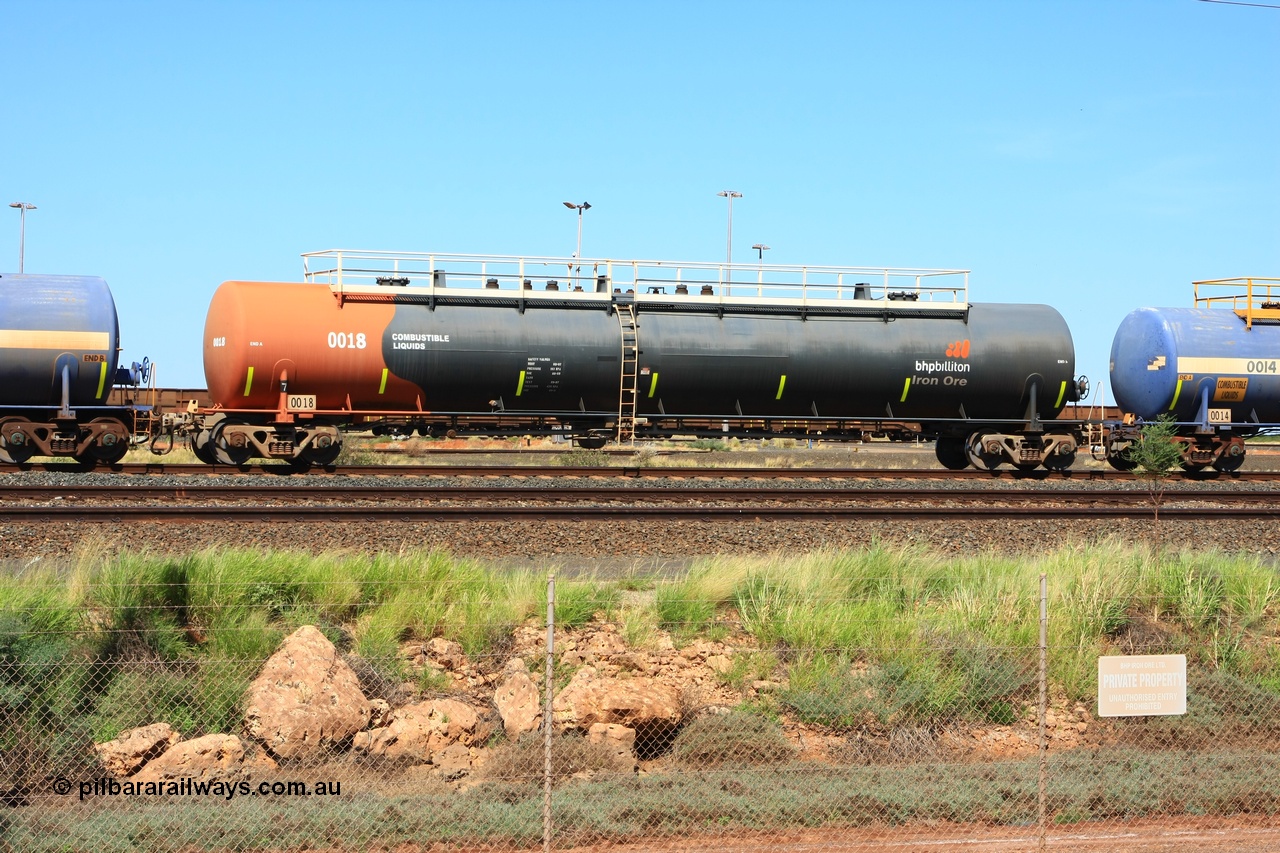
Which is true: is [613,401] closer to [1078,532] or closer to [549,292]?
[549,292]

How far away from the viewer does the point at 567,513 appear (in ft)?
53.2

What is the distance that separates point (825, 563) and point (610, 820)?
5694 mm

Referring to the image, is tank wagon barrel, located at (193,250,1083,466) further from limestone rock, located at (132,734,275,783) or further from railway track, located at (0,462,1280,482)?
limestone rock, located at (132,734,275,783)

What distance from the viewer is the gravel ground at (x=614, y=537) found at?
14.1 metres

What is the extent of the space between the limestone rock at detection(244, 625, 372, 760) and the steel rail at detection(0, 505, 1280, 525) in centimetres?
604

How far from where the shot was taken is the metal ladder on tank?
75.2ft

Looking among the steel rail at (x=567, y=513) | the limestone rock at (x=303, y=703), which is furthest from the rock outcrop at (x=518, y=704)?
the steel rail at (x=567, y=513)

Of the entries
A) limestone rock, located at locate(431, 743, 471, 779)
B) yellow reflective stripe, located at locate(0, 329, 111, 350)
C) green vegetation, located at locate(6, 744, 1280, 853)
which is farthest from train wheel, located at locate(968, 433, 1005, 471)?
yellow reflective stripe, located at locate(0, 329, 111, 350)

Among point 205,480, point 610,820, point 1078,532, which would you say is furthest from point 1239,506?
point 205,480

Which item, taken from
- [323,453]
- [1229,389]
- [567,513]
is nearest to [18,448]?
[323,453]

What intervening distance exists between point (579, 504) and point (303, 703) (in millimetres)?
9487

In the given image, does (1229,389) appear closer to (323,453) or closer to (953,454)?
(953,454)

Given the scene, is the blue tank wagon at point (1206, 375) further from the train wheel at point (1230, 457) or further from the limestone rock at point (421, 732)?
the limestone rock at point (421, 732)

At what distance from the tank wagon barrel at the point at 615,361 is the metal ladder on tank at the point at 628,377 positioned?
0.03 meters
